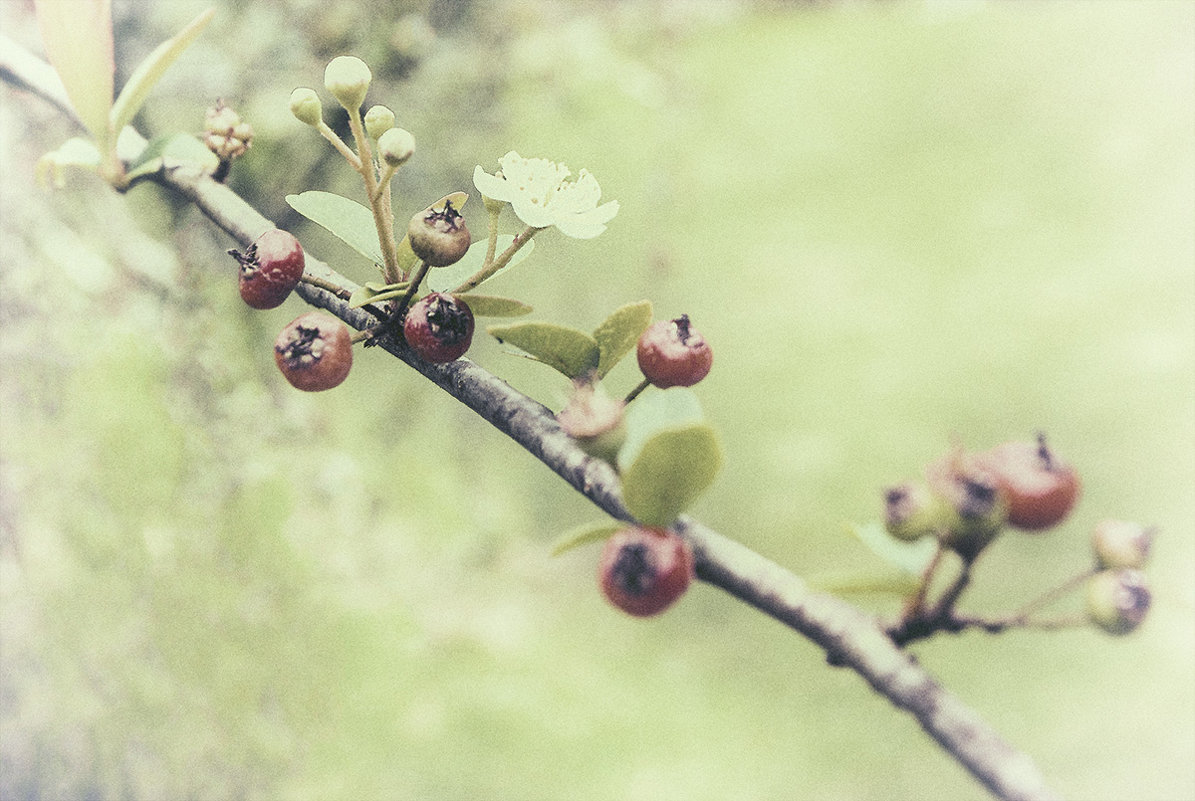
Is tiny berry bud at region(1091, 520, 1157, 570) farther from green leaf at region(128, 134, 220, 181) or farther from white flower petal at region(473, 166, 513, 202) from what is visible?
green leaf at region(128, 134, 220, 181)

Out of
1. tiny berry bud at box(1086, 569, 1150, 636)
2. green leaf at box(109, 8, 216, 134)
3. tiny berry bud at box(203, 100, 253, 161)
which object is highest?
green leaf at box(109, 8, 216, 134)

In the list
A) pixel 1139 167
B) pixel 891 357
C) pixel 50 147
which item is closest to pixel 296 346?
pixel 50 147

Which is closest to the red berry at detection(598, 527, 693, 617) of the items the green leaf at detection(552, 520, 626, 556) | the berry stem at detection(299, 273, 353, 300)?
the green leaf at detection(552, 520, 626, 556)

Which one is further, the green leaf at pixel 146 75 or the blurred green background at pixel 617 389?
the blurred green background at pixel 617 389

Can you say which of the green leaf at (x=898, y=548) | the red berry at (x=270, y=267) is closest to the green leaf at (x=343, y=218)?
the red berry at (x=270, y=267)

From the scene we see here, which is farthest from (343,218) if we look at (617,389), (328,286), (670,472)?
(617,389)


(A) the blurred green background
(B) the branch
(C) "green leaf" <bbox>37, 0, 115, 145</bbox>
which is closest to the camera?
(B) the branch

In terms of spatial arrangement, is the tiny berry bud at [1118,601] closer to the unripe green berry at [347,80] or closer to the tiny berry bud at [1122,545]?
the tiny berry bud at [1122,545]
